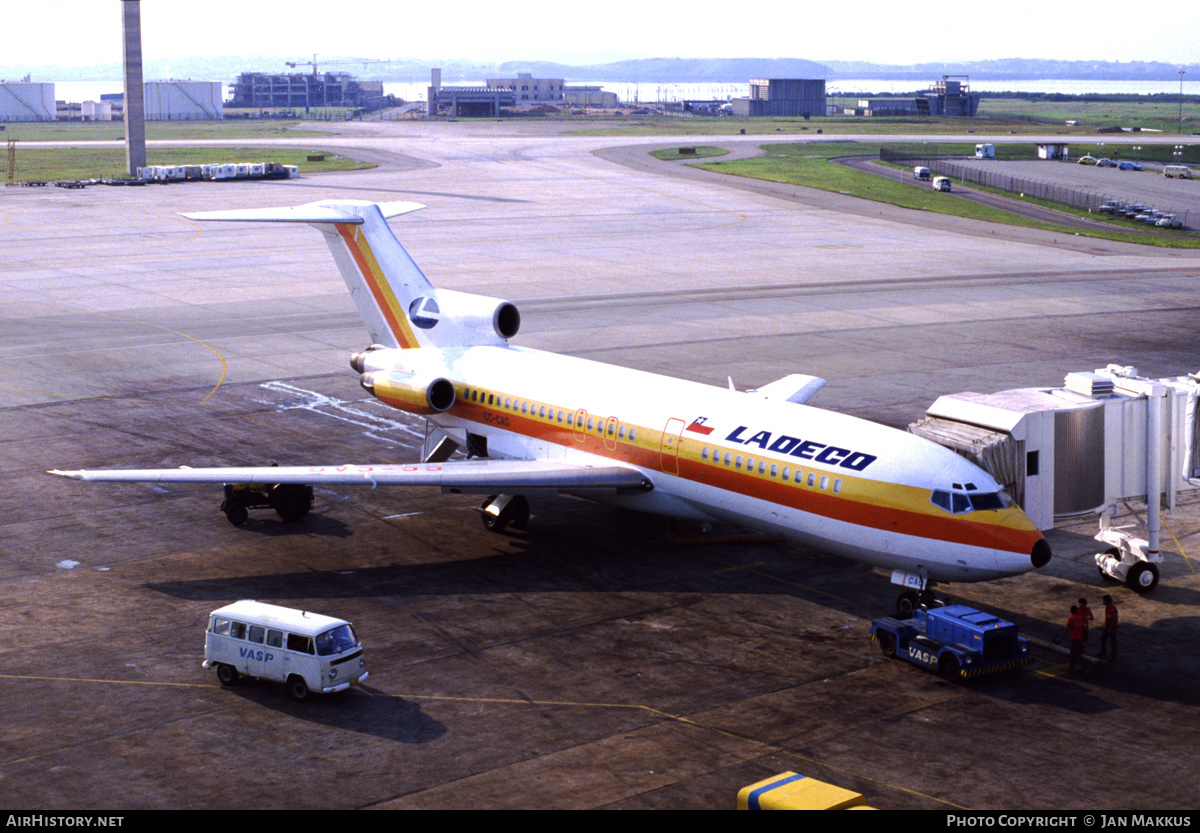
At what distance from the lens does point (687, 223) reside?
9781 centimetres

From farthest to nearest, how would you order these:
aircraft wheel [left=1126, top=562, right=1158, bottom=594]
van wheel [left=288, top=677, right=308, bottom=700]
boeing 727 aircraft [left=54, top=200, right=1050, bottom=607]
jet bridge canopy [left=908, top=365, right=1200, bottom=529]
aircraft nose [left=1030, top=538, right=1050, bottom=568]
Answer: aircraft wheel [left=1126, top=562, right=1158, bottom=594] → jet bridge canopy [left=908, top=365, right=1200, bottom=529] → boeing 727 aircraft [left=54, top=200, right=1050, bottom=607] → aircraft nose [left=1030, top=538, right=1050, bottom=568] → van wheel [left=288, top=677, right=308, bottom=700]

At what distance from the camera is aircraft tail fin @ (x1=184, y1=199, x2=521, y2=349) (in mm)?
36406

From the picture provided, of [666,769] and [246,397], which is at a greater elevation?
[246,397]

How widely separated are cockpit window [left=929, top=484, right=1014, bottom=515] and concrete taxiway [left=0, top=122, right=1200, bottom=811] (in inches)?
128

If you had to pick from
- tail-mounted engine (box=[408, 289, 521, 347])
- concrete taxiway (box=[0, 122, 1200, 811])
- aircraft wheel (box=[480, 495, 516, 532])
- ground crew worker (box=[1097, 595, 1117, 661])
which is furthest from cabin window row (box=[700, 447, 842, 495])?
tail-mounted engine (box=[408, 289, 521, 347])

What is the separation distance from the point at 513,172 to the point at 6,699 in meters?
117

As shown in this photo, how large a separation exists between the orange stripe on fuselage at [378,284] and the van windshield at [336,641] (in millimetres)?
15600

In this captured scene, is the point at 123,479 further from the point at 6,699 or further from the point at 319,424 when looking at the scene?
the point at 319,424

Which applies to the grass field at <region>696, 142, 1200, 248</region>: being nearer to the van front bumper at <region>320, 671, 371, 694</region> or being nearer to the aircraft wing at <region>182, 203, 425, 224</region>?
the aircraft wing at <region>182, 203, 425, 224</region>

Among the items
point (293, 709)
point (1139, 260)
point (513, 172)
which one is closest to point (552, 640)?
point (293, 709)

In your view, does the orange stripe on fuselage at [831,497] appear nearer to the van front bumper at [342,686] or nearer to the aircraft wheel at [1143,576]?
the aircraft wheel at [1143,576]

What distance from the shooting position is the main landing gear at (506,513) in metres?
33.5

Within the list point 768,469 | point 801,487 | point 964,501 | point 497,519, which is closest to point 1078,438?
Result: point 964,501

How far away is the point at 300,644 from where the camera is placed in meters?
22.9
